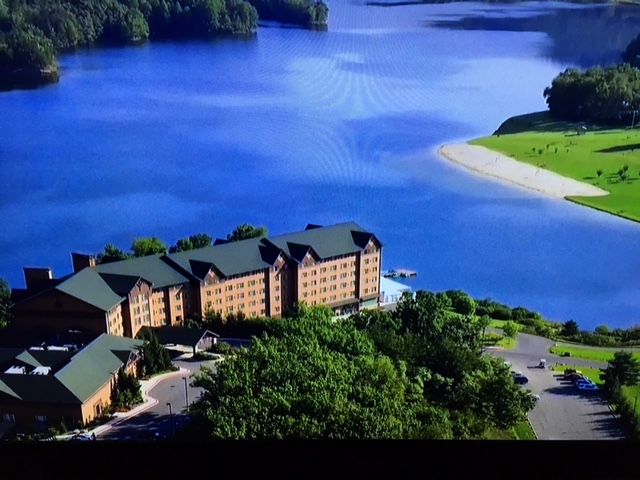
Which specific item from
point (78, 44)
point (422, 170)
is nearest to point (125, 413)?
point (78, 44)

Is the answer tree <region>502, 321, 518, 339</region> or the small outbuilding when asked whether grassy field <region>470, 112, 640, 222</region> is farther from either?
the small outbuilding

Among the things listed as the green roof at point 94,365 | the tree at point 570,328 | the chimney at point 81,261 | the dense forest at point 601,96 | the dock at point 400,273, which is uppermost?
the dense forest at point 601,96

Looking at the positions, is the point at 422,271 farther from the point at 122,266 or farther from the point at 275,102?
the point at 122,266

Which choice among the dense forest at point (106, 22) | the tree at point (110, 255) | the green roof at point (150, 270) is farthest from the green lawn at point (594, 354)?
the tree at point (110, 255)

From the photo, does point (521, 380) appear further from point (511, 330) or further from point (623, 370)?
point (511, 330)

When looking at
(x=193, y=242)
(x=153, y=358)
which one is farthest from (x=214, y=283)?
(x=153, y=358)

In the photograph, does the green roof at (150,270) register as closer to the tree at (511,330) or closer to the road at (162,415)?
the road at (162,415)

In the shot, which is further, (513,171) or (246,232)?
(513,171)
